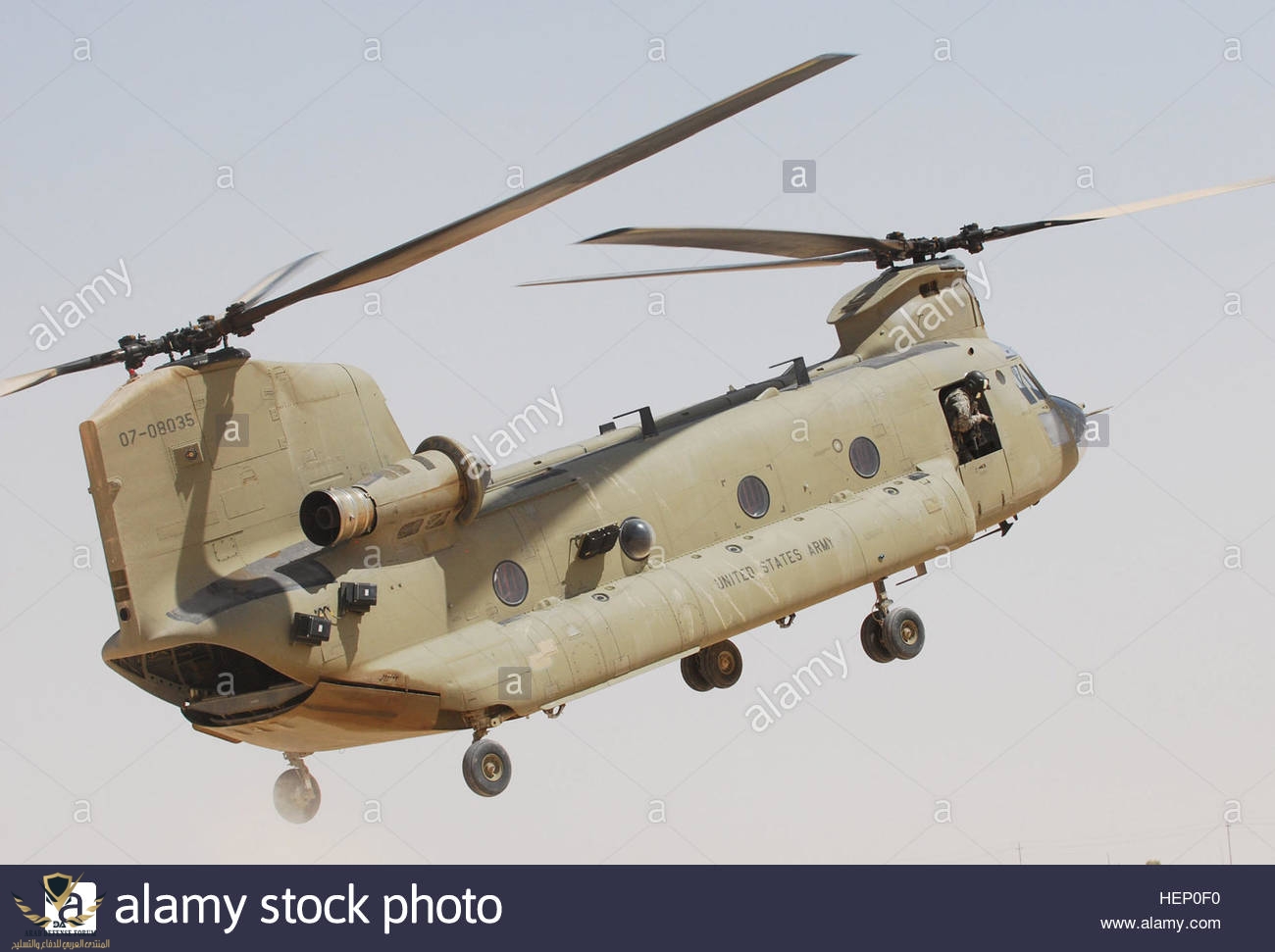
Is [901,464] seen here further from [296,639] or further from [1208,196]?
[296,639]

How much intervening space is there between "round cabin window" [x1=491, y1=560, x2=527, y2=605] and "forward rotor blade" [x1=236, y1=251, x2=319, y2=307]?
4.52 meters

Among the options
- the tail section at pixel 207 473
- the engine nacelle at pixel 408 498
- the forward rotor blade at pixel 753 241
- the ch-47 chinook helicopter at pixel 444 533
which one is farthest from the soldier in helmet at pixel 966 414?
the tail section at pixel 207 473

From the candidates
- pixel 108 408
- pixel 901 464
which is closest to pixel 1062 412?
pixel 901 464

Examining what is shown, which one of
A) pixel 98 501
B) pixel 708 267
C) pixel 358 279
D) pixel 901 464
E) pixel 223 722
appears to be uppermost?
pixel 708 267

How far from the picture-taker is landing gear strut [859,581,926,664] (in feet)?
95.5

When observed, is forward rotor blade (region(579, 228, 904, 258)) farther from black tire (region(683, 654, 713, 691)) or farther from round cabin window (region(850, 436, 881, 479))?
black tire (region(683, 654, 713, 691))

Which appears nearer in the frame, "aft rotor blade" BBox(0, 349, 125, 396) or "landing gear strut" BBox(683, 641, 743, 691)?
"aft rotor blade" BBox(0, 349, 125, 396)

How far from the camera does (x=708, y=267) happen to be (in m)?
28.7

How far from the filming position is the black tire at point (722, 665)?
28.9 metres

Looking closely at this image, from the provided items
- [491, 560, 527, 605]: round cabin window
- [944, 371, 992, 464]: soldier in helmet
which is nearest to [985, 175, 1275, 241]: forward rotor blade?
[944, 371, 992, 464]: soldier in helmet

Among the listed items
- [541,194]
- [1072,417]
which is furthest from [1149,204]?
[541,194]

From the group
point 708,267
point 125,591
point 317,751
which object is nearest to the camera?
point 125,591

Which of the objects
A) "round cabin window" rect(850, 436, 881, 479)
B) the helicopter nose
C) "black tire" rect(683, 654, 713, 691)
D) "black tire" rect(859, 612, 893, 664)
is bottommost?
"black tire" rect(683, 654, 713, 691)

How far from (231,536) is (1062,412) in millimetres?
14907
